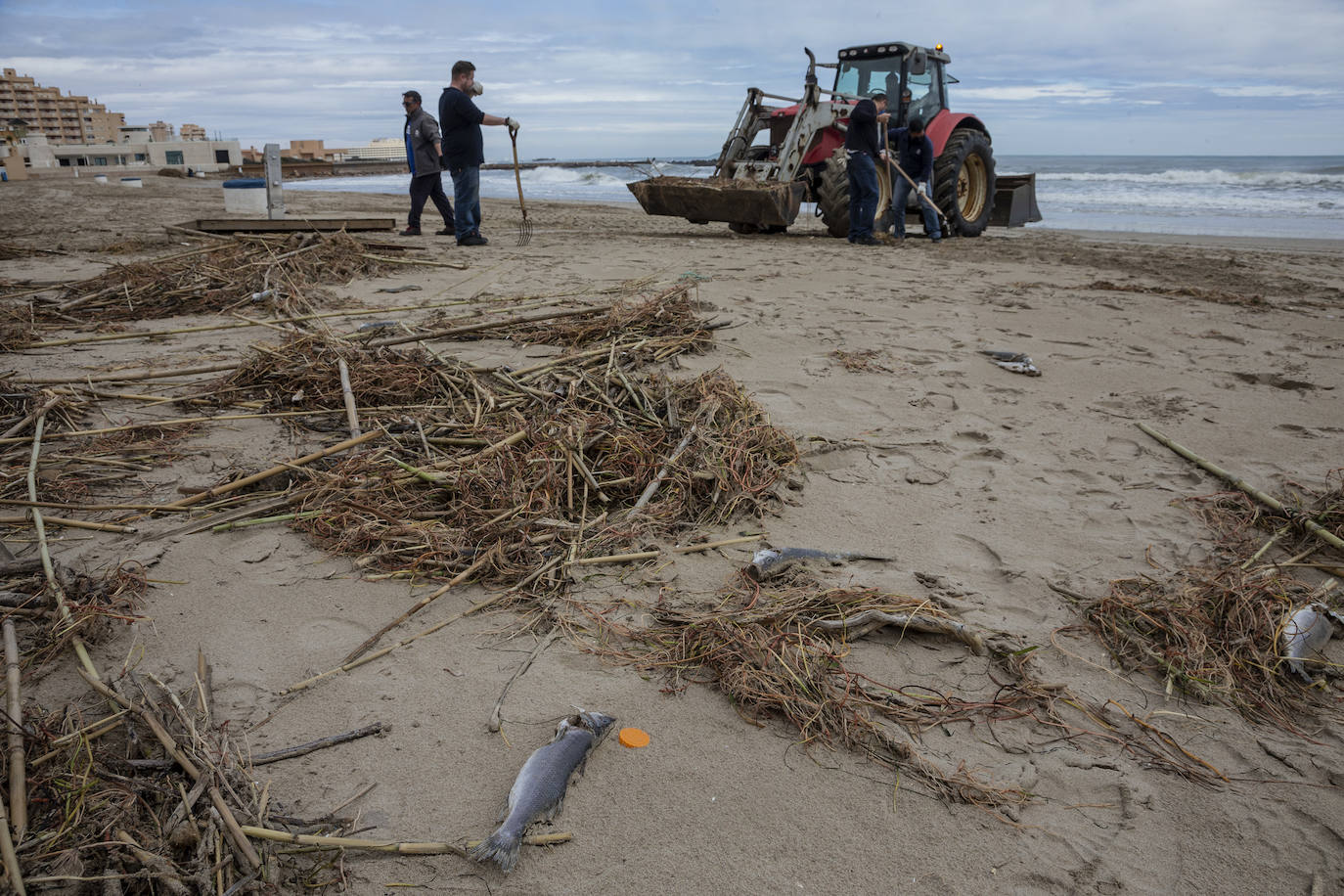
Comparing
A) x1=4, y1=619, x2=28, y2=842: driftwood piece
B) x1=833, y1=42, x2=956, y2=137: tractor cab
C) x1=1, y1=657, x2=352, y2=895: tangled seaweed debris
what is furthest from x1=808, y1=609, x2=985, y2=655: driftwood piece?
x1=833, y1=42, x2=956, y2=137: tractor cab

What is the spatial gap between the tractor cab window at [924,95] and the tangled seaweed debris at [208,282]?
7.50 m

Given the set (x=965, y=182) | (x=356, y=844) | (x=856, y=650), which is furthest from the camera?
(x=965, y=182)

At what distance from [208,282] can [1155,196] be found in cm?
2751

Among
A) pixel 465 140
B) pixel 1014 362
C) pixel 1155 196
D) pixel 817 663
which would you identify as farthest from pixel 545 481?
pixel 1155 196

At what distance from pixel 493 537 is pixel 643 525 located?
53 centimetres

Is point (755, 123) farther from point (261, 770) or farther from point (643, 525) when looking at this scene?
point (261, 770)

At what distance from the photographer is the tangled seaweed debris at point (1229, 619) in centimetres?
217

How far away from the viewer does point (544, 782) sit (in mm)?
1710

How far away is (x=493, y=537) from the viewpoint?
2.76m

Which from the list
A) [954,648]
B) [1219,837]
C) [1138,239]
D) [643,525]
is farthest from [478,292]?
[1138,239]

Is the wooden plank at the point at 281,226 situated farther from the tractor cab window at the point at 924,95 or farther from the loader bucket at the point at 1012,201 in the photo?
the loader bucket at the point at 1012,201

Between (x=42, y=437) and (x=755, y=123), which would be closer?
(x=42, y=437)

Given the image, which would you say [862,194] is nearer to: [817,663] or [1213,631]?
[1213,631]

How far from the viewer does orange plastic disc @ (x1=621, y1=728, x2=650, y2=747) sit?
1.91 m
